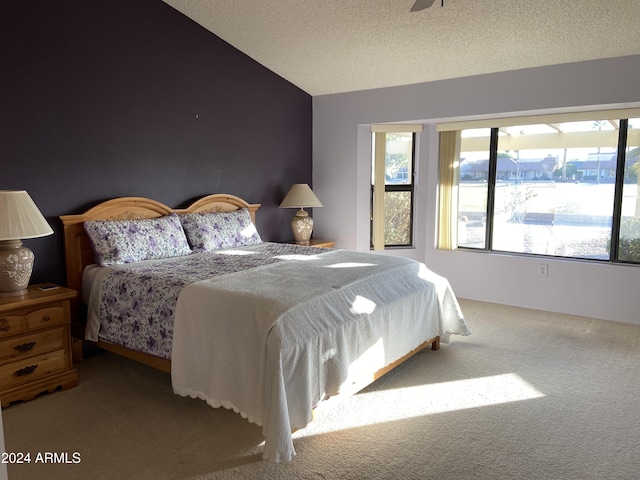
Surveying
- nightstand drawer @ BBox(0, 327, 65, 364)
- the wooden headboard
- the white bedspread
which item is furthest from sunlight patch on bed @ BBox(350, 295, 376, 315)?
the wooden headboard

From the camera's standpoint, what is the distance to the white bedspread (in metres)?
2.33

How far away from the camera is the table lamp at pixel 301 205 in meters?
5.20

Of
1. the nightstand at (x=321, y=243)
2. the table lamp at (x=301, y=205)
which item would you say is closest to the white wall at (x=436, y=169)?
the nightstand at (x=321, y=243)

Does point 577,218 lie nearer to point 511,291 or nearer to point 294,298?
point 511,291

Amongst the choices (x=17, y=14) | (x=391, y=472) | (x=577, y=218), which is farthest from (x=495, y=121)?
(x=17, y=14)

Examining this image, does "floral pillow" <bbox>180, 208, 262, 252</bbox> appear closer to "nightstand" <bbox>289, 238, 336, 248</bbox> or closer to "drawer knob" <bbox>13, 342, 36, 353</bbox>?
"nightstand" <bbox>289, 238, 336, 248</bbox>

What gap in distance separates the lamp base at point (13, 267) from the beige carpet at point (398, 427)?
692mm

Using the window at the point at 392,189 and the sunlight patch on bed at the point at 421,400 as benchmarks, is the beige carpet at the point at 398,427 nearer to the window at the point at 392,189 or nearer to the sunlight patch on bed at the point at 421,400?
the sunlight patch on bed at the point at 421,400

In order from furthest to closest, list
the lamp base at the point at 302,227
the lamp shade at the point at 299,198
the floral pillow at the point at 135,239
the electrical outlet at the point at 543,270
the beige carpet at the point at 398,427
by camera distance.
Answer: the lamp base at the point at 302,227
the lamp shade at the point at 299,198
the electrical outlet at the point at 543,270
the floral pillow at the point at 135,239
the beige carpet at the point at 398,427

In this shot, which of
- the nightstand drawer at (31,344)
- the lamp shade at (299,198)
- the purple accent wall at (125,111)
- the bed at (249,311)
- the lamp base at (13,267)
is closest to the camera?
the bed at (249,311)

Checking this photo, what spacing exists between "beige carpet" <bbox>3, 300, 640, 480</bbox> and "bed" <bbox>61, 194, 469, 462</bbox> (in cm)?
16

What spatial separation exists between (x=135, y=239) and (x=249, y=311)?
5.25ft

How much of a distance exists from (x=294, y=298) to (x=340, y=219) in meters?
3.21

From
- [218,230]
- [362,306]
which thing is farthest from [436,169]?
[362,306]
